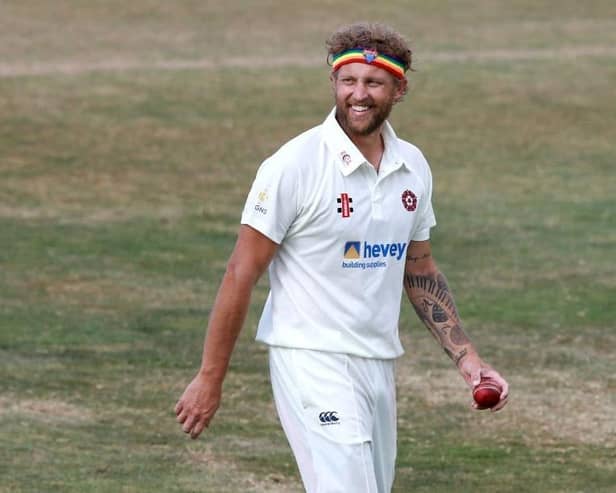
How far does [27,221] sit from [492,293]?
5.84m

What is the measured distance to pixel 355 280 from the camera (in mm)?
5789

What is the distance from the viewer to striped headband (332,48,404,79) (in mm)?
5844

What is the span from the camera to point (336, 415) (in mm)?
5715

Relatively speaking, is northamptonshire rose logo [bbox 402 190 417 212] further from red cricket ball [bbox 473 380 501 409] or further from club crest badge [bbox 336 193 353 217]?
red cricket ball [bbox 473 380 501 409]

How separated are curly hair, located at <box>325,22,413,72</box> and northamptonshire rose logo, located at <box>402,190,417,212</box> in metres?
0.43

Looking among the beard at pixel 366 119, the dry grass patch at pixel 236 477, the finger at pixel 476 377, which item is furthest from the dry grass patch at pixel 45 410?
the beard at pixel 366 119

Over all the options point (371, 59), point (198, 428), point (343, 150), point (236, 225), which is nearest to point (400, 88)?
point (371, 59)

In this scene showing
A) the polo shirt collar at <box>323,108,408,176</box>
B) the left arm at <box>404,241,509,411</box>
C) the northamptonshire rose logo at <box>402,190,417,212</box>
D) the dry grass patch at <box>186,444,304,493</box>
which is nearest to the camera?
the polo shirt collar at <box>323,108,408,176</box>

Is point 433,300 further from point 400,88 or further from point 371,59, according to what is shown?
point 371,59

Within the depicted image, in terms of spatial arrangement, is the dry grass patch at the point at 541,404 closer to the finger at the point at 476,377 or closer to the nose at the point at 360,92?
the finger at the point at 476,377

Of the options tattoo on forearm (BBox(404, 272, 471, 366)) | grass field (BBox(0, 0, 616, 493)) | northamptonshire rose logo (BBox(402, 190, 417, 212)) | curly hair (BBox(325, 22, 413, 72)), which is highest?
curly hair (BBox(325, 22, 413, 72))

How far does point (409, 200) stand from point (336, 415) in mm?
801

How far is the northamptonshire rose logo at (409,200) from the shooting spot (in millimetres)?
→ 5918

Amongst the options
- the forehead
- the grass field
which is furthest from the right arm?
the grass field
